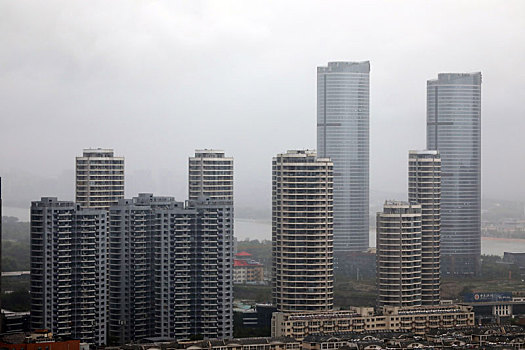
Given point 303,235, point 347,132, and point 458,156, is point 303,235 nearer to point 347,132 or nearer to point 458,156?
point 458,156

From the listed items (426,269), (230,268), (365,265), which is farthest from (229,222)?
(365,265)

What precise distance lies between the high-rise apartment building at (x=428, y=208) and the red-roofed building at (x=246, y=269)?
3655 mm

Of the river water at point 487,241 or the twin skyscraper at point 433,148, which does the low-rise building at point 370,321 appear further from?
the twin skyscraper at point 433,148

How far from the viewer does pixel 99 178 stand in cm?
1670

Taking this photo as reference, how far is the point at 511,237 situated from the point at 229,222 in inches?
394

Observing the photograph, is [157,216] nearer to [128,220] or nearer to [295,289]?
[128,220]

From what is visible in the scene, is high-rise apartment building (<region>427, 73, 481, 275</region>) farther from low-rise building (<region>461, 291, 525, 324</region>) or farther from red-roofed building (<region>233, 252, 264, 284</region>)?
low-rise building (<region>461, 291, 525, 324</region>)

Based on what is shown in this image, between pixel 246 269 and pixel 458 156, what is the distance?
5.64m

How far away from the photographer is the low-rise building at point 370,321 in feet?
44.4

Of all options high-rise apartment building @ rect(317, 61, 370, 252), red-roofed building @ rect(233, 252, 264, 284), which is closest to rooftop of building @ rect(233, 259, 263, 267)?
red-roofed building @ rect(233, 252, 264, 284)

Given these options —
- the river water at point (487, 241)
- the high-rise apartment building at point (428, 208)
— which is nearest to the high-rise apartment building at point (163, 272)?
the high-rise apartment building at point (428, 208)

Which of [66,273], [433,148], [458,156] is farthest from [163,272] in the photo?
[458,156]

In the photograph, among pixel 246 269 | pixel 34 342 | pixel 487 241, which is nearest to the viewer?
pixel 34 342

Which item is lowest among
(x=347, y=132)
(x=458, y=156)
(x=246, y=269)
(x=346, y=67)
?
(x=246, y=269)
